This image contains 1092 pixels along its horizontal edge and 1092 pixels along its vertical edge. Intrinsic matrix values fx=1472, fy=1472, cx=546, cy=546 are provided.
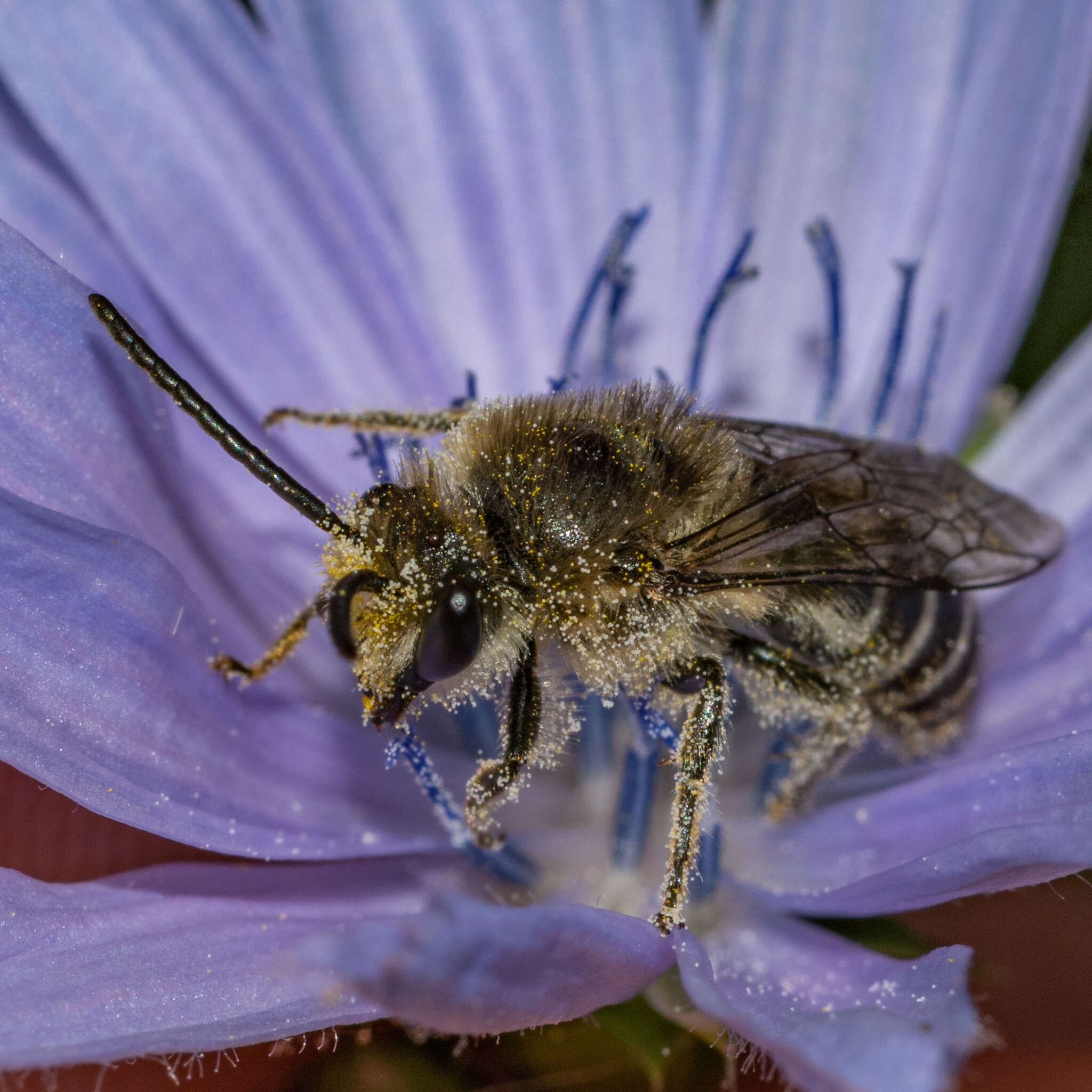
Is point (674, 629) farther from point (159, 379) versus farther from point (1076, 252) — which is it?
point (1076, 252)

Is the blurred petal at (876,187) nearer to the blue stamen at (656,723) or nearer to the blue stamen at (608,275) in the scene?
the blue stamen at (608,275)

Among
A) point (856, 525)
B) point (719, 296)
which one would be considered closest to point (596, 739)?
point (856, 525)

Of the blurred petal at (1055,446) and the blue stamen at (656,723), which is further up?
the blurred petal at (1055,446)

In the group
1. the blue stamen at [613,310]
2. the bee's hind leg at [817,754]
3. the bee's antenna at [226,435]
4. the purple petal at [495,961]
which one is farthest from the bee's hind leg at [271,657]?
the blue stamen at [613,310]

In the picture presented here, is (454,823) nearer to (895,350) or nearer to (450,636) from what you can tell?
(450,636)

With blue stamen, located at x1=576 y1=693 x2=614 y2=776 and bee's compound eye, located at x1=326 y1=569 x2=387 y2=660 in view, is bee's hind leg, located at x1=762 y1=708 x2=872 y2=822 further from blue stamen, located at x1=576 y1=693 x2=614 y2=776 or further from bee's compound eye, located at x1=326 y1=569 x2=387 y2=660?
bee's compound eye, located at x1=326 y1=569 x2=387 y2=660

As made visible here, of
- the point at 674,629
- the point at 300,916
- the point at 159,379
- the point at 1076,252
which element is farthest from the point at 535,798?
the point at 1076,252
